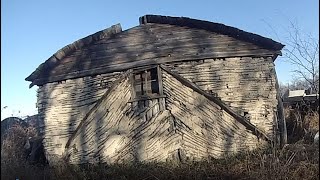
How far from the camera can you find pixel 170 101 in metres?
10.2

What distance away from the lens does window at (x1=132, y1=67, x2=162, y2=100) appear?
1039cm

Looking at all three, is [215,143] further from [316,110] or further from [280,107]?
[316,110]

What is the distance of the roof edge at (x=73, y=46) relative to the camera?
37.1 ft

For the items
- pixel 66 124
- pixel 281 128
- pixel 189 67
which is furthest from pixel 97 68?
pixel 281 128

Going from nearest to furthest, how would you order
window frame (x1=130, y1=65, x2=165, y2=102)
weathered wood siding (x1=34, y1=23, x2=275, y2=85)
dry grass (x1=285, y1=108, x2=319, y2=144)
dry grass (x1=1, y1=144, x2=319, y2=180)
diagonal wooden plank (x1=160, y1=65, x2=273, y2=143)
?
dry grass (x1=1, y1=144, x2=319, y2=180) → diagonal wooden plank (x1=160, y1=65, x2=273, y2=143) → window frame (x1=130, y1=65, x2=165, y2=102) → weathered wood siding (x1=34, y1=23, x2=275, y2=85) → dry grass (x1=285, y1=108, x2=319, y2=144)

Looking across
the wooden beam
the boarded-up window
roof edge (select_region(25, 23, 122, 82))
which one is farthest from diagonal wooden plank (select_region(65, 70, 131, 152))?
roof edge (select_region(25, 23, 122, 82))

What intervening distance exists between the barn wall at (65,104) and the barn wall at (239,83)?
237cm

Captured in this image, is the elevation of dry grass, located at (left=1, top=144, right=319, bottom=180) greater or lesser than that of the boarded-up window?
lesser

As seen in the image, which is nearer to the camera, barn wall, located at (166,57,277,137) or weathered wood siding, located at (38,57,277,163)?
weathered wood siding, located at (38,57,277,163)

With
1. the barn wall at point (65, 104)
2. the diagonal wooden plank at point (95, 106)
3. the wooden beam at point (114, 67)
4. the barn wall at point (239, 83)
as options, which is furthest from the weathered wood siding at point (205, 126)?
the barn wall at point (65, 104)

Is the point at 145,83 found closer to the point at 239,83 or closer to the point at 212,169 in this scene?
the point at 239,83

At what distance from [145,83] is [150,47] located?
4.24 feet

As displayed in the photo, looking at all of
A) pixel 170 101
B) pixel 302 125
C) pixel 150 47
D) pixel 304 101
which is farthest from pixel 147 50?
pixel 304 101

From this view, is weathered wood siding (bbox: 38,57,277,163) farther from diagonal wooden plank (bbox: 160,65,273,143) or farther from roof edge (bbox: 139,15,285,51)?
roof edge (bbox: 139,15,285,51)
